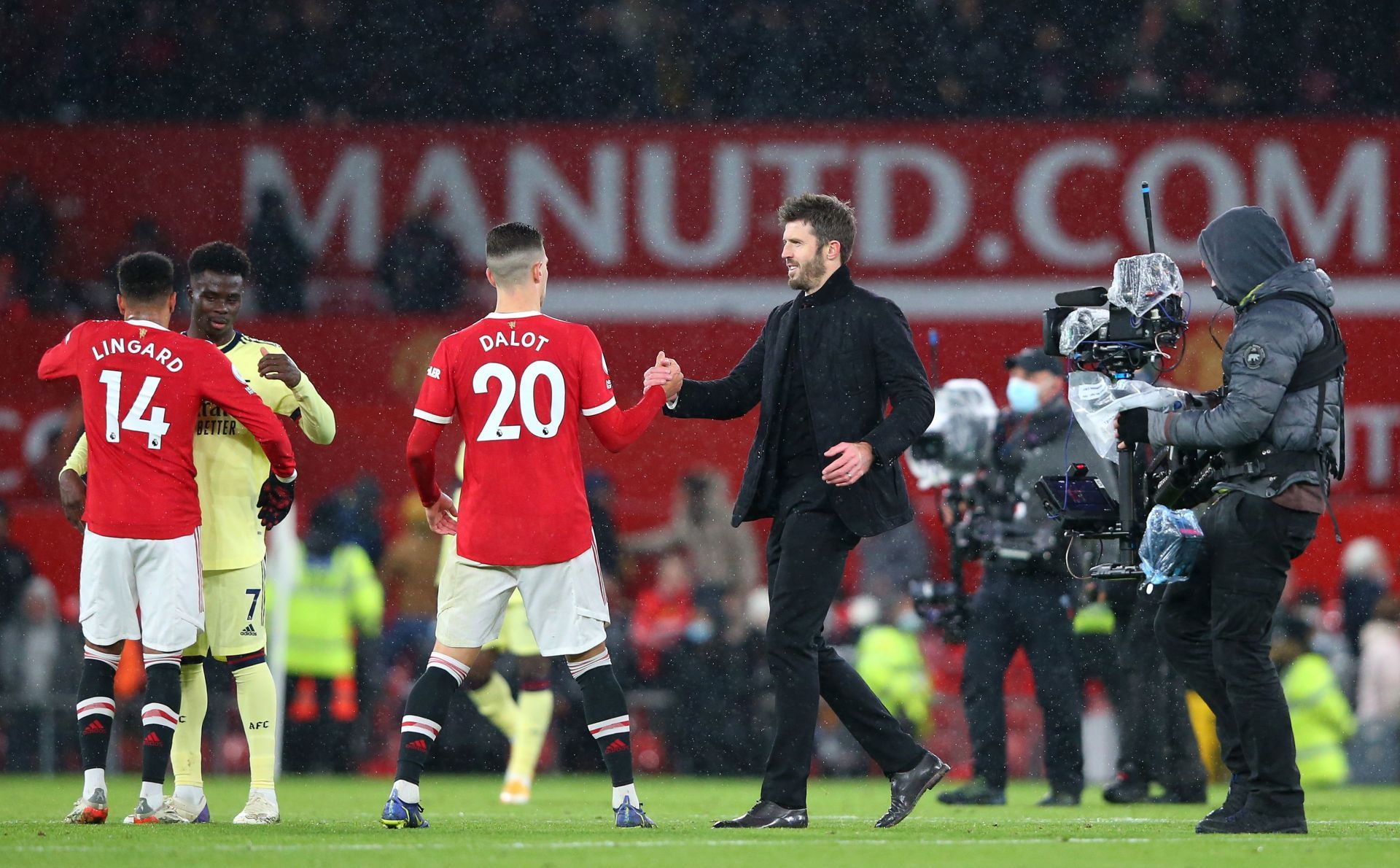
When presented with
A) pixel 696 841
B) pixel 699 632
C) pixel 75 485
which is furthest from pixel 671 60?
pixel 696 841

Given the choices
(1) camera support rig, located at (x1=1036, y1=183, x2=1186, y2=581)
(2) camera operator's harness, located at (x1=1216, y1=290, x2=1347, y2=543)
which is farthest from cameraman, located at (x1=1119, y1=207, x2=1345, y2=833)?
(1) camera support rig, located at (x1=1036, y1=183, x2=1186, y2=581)

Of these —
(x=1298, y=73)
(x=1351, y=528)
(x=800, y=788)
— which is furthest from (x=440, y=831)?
(x=1298, y=73)

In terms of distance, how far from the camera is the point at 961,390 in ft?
33.6

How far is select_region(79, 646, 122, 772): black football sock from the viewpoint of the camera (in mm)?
7285

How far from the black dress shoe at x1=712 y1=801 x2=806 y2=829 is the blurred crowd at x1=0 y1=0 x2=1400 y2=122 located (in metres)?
13.0

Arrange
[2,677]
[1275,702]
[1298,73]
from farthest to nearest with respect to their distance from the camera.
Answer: [1298,73], [2,677], [1275,702]

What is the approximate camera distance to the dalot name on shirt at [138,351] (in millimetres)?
7371

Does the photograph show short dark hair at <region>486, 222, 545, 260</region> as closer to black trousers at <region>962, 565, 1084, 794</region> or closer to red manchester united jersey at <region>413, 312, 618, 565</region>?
red manchester united jersey at <region>413, 312, 618, 565</region>

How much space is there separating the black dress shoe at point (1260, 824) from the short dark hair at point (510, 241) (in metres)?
3.16

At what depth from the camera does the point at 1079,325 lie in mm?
7293

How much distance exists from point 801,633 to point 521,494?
44.0 inches

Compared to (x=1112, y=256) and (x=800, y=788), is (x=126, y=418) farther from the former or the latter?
(x=1112, y=256)

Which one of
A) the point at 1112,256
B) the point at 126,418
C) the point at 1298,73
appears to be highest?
the point at 1298,73

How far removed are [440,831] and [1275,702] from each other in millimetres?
2952
